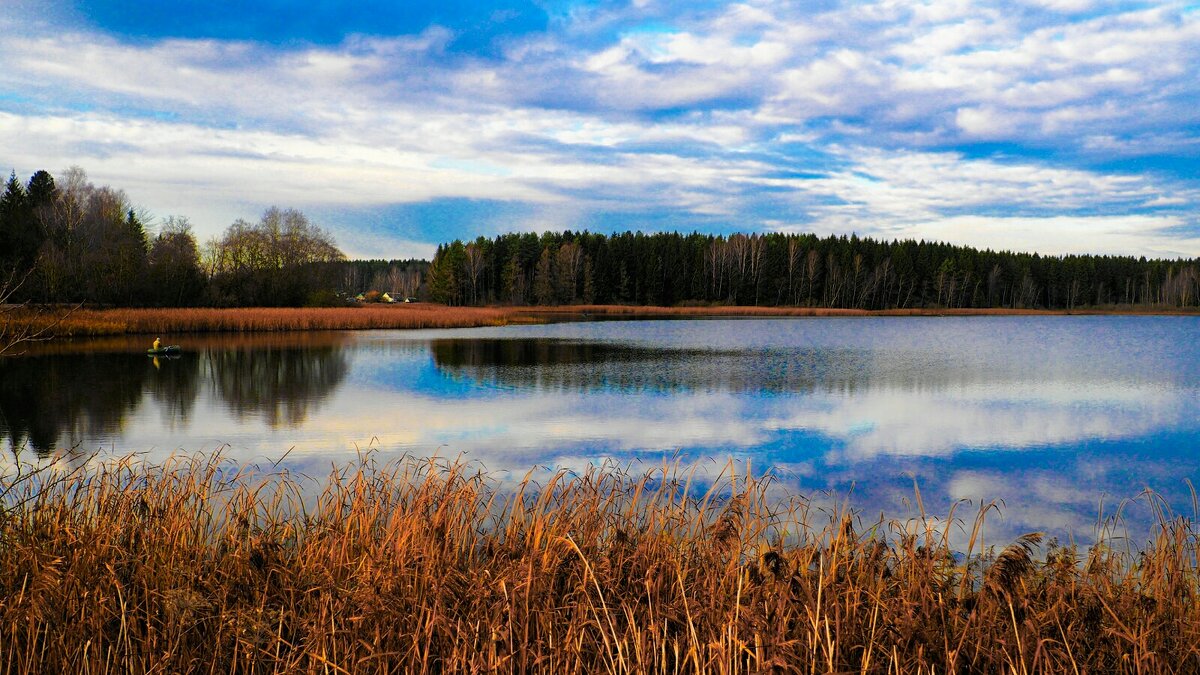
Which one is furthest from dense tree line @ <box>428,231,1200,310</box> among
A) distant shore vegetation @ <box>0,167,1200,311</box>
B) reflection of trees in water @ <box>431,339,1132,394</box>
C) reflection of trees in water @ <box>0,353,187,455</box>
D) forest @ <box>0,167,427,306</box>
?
reflection of trees in water @ <box>0,353,187,455</box>

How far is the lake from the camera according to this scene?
905 centimetres

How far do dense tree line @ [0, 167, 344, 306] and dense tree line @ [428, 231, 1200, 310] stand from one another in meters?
25.4

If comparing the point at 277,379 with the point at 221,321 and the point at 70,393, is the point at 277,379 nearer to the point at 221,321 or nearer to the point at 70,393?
the point at 70,393

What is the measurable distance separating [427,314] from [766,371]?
30199 mm

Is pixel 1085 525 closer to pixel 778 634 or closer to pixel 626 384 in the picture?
pixel 778 634

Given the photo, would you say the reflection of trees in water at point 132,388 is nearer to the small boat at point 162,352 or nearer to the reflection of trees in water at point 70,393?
the reflection of trees in water at point 70,393

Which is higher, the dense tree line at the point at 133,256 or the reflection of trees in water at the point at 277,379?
the dense tree line at the point at 133,256

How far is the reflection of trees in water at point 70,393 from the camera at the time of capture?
1159 centimetres

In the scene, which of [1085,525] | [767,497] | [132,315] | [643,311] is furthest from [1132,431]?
[643,311]

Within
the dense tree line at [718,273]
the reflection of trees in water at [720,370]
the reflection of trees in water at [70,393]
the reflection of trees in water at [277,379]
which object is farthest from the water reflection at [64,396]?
the dense tree line at [718,273]

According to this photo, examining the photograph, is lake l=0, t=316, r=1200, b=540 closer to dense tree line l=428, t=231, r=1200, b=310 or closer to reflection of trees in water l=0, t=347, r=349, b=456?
reflection of trees in water l=0, t=347, r=349, b=456

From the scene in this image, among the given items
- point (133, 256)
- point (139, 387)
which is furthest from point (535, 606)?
point (133, 256)

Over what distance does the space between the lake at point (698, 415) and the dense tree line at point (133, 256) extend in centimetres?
1440

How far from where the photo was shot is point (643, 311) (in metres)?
Answer: 75.1
